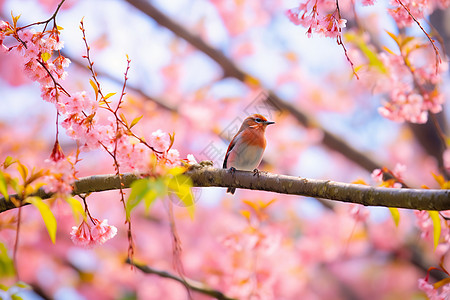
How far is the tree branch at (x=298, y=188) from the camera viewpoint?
4.97 ft

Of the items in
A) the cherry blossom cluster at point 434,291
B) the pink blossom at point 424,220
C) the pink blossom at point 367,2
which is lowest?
the cherry blossom cluster at point 434,291

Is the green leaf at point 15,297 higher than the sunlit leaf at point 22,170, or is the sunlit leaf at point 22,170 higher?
the sunlit leaf at point 22,170

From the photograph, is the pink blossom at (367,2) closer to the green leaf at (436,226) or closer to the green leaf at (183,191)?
the green leaf at (436,226)

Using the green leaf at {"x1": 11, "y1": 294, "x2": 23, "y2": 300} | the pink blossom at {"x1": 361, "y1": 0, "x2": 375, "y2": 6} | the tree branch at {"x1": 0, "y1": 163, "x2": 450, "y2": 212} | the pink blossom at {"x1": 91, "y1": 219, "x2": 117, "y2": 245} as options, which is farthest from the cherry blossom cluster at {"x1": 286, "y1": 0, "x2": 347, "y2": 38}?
the green leaf at {"x1": 11, "y1": 294, "x2": 23, "y2": 300}

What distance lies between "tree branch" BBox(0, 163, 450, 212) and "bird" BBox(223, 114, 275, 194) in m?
1.19

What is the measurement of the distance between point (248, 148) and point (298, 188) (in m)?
1.39

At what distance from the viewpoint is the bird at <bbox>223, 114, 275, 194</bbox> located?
10.1 ft

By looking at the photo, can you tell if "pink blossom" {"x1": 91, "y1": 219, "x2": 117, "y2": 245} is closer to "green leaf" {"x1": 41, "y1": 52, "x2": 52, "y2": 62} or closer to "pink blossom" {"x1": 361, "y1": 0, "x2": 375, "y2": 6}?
"green leaf" {"x1": 41, "y1": 52, "x2": 52, "y2": 62}

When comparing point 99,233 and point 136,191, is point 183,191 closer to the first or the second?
point 136,191

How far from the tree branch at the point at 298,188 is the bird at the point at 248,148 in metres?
1.19

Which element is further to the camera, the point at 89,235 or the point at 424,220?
the point at 424,220

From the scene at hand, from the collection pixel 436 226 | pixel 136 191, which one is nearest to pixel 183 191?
pixel 136 191

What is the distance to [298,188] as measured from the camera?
170 centimetres

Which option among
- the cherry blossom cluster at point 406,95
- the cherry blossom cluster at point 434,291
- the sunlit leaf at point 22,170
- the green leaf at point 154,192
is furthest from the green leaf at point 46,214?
the cherry blossom cluster at point 406,95
